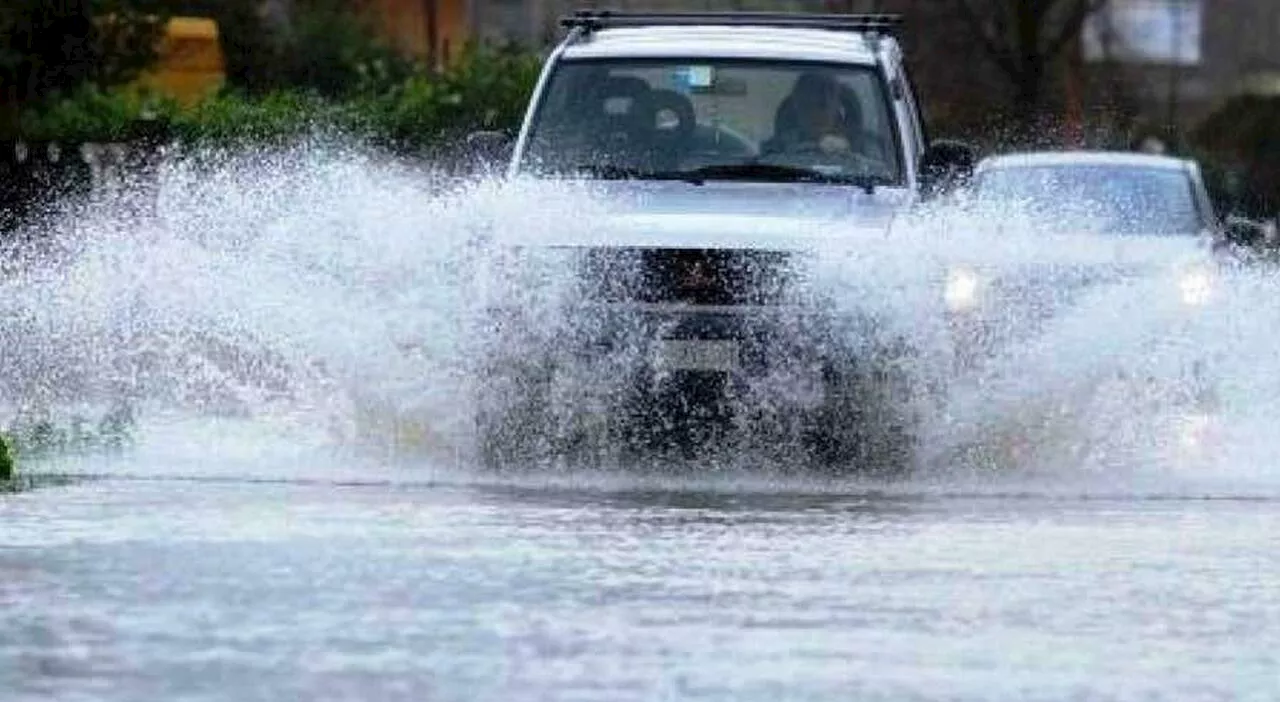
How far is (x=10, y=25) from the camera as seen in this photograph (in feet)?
109

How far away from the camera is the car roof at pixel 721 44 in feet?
62.4

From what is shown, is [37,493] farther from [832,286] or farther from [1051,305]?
[1051,305]

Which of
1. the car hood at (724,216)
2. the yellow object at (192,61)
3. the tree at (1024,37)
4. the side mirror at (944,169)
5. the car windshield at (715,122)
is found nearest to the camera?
the car hood at (724,216)

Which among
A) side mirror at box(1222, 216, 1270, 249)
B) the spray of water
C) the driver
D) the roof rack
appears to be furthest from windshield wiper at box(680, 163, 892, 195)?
side mirror at box(1222, 216, 1270, 249)

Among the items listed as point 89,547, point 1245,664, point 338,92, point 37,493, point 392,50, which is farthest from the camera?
point 392,50

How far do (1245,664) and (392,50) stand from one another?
125ft

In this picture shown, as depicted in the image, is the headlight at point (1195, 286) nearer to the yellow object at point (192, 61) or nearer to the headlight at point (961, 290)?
the headlight at point (961, 290)

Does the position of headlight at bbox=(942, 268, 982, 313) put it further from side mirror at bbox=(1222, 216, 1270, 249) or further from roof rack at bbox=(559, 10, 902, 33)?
side mirror at bbox=(1222, 216, 1270, 249)

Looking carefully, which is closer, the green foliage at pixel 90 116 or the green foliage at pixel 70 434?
the green foliage at pixel 70 434

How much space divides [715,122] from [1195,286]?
10.1 ft

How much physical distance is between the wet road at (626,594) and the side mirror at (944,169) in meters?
3.25

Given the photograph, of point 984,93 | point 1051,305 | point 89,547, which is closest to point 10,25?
point 984,93

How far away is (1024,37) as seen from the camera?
43781 millimetres

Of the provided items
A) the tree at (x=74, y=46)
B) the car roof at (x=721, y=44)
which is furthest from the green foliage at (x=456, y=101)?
the car roof at (x=721, y=44)
